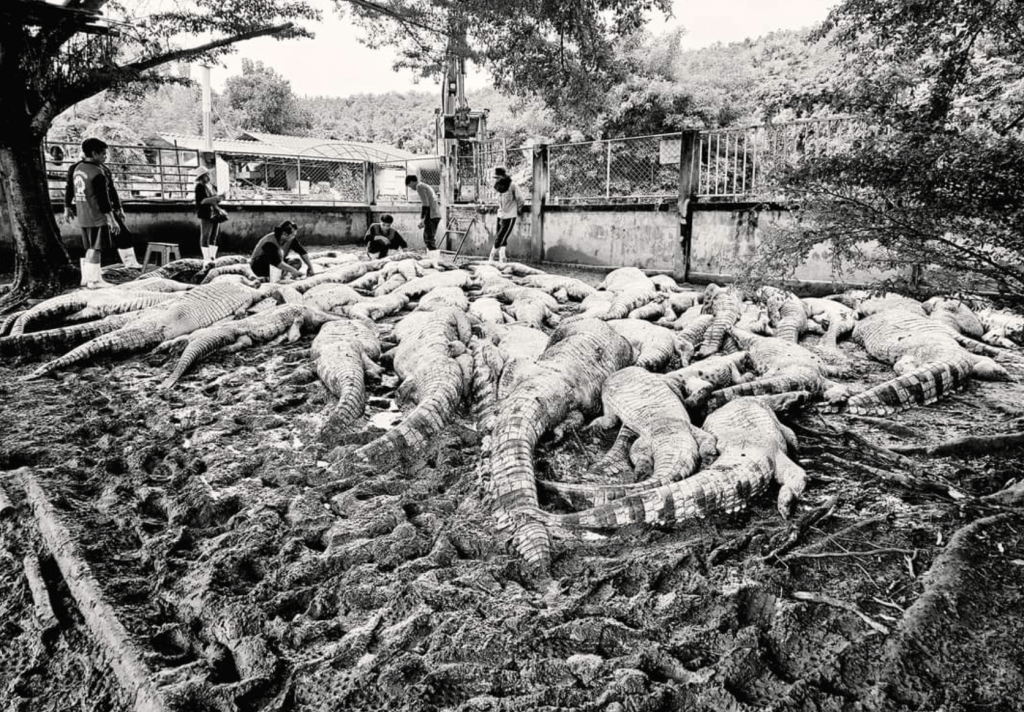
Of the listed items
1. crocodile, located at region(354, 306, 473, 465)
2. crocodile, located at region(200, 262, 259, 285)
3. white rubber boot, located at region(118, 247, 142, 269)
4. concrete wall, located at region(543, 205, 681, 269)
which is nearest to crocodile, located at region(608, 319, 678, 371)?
crocodile, located at region(354, 306, 473, 465)

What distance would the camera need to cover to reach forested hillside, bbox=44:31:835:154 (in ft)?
78.7

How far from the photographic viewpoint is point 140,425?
5.38 metres

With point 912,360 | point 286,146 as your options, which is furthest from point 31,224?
point 286,146

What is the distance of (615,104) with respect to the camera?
25.4 meters

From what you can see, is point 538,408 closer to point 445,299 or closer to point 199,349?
point 199,349

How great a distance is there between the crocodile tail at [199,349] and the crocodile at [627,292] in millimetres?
4796

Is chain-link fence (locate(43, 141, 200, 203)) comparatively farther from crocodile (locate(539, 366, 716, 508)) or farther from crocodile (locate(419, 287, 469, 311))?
crocodile (locate(539, 366, 716, 508))

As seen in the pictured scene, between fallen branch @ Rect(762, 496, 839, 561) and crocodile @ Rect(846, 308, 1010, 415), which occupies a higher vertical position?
crocodile @ Rect(846, 308, 1010, 415)

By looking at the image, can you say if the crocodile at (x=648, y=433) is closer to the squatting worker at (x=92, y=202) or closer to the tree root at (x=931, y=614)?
the tree root at (x=931, y=614)

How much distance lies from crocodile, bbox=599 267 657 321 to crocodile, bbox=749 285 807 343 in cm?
185

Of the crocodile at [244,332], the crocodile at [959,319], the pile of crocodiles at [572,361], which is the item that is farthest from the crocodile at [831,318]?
the crocodile at [244,332]

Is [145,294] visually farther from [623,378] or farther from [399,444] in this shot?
[623,378]

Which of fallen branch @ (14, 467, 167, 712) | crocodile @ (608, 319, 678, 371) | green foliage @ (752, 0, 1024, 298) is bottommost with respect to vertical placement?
fallen branch @ (14, 467, 167, 712)

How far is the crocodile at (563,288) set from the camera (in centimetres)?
1127
